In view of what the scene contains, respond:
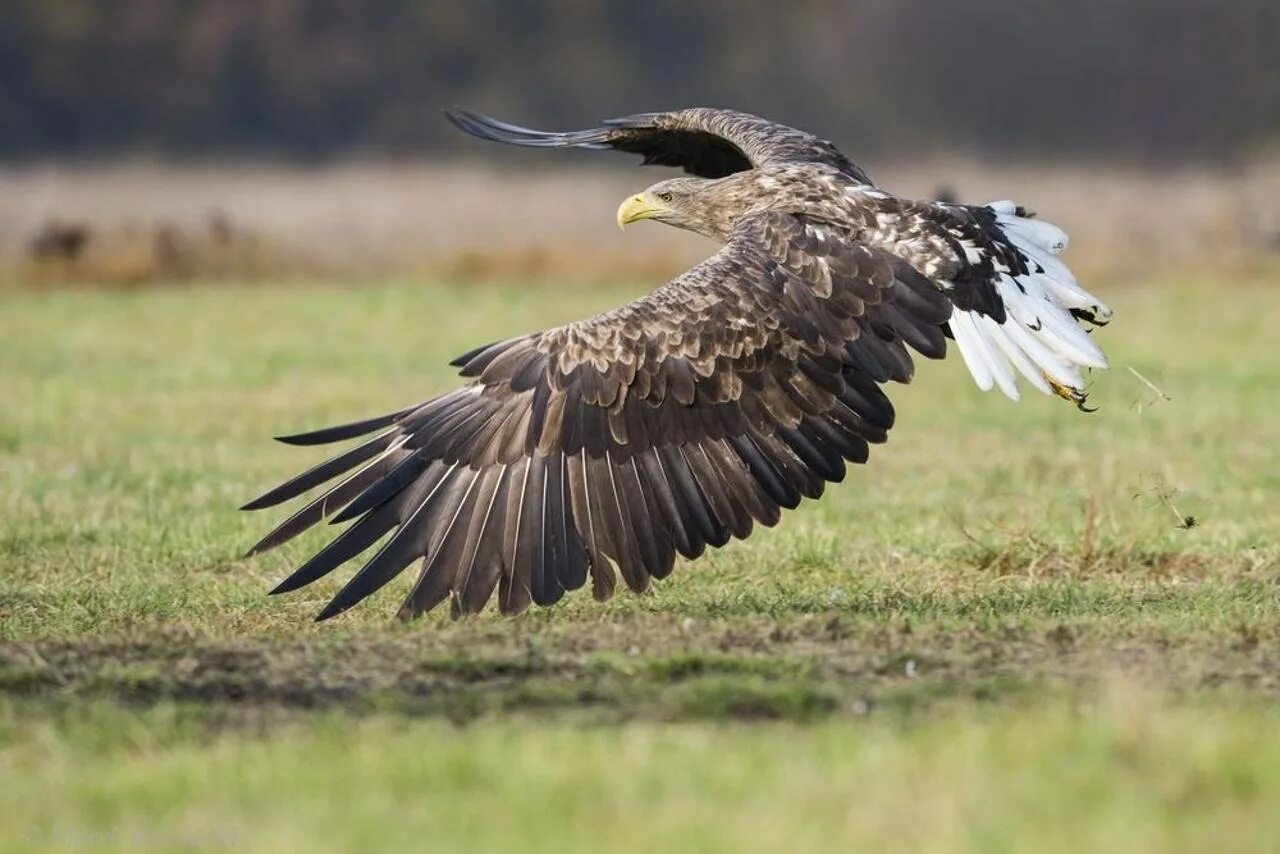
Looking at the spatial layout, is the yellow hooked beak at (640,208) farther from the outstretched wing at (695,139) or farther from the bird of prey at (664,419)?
the bird of prey at (664,419)

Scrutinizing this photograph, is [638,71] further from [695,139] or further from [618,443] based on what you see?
[618,443]

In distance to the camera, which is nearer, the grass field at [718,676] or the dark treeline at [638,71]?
the grass field at [718,676]

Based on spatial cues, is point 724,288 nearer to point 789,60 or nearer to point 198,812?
point 198,812

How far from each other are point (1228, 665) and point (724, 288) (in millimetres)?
2281

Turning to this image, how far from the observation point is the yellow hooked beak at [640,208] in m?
9.88

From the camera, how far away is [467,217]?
28078 millimetres

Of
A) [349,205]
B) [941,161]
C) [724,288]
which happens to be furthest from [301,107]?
[724,288]

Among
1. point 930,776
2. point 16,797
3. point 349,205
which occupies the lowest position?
point 16,797

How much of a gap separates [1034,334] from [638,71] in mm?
30391

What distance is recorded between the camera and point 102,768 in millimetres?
5113

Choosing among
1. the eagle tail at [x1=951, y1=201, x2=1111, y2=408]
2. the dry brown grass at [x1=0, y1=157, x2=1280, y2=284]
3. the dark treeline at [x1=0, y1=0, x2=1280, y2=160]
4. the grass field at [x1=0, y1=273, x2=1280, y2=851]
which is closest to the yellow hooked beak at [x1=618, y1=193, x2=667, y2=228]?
the grass field at [x1=0, y1=273, x2=1280, y2=851]

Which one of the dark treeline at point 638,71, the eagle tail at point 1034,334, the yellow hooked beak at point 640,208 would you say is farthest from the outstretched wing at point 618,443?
the dark treeline at point 638,71

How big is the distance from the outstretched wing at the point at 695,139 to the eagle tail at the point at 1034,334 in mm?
1439

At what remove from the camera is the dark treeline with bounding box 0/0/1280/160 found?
27.3 m
